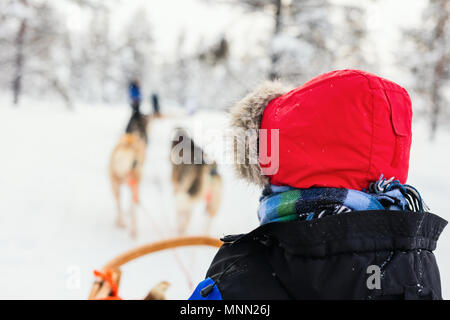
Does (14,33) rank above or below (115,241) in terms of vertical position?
above

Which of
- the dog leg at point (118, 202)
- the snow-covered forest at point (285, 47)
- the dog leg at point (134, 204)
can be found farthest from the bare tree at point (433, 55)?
the dog leg at point (118, 202)

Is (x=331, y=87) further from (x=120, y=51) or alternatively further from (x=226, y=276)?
(x=120, y=51)

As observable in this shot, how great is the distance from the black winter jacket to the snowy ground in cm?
35

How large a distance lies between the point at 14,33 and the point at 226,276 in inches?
656

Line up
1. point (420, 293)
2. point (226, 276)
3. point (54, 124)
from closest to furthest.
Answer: point (420, 293), point (226, 276), point (54, 124)

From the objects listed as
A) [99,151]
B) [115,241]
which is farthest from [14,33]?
[115,241]

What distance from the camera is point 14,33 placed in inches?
535

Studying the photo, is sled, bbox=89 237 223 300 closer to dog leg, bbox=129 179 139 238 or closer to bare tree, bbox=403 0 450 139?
bare tree, bbox=403 0 450 139

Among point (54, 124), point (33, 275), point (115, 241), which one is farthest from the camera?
point (54, 124)

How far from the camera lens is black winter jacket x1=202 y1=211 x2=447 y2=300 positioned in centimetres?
83

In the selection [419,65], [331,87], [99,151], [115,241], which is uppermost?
[419,65]

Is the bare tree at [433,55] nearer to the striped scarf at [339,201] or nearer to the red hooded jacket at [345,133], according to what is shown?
the red hooded jacket at [345,133]

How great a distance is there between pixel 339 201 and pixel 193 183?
3.41 metres

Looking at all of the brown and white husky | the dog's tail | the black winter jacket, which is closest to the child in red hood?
the black winter jacket
